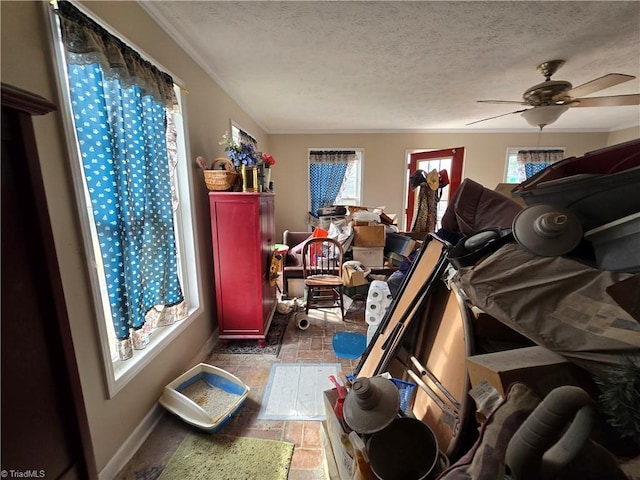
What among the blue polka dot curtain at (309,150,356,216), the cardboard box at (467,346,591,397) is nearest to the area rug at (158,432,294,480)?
the cardboard box at (467,346,591,397)

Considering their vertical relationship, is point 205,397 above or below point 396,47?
below

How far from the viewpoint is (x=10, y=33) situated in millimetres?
839

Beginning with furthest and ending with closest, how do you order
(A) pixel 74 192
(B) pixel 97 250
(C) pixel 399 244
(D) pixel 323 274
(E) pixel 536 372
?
(C) pixel 399 244 → (D) pixel 323 274 → (B) pixel 97 250 → (A) pixel 74 192 → (E) pixel 536 372

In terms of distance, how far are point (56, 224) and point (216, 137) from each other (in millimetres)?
1676

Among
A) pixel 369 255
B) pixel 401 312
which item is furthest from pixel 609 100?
pixel 401 312

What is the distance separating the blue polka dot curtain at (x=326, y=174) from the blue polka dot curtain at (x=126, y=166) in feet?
10.6

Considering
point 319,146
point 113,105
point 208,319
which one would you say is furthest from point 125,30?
point 319,146

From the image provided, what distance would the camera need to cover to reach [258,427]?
5.04 feet

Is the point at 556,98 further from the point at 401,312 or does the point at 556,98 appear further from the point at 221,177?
the point at 221,177

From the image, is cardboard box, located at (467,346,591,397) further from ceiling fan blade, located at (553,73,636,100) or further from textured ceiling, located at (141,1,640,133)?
ceiling fan blade, located at (553,73,636,100)

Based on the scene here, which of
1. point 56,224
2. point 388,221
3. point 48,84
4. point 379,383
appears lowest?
point 379,383

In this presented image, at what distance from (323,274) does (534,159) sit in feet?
14.8

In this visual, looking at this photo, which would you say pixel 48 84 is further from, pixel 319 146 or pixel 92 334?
pixel 319 146

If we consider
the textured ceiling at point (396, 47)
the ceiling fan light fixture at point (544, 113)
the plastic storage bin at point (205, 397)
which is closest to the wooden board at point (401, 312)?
the plastic storage bin at point (205, 397)
